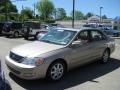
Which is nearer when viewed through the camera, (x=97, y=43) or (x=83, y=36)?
(x=83, y=36)

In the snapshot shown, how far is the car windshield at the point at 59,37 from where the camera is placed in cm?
739

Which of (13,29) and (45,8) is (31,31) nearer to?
(13,29)

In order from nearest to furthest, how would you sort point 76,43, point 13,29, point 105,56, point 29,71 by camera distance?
point 29,71
point 76,43
point 105,56
point 13,29

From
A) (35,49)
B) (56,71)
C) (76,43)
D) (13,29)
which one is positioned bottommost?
(56,71)

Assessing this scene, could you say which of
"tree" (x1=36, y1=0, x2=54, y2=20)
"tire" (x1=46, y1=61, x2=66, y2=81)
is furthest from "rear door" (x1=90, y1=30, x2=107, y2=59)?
"tree" (x1=36, y1=0, x2=54, y2=20)

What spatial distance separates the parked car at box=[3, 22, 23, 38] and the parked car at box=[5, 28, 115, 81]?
16804 mm

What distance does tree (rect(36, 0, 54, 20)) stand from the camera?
9000cm

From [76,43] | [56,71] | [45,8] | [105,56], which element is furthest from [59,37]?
[45,8]

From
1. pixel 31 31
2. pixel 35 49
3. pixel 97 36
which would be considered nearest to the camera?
pixel 35 49

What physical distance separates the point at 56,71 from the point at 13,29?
18.8 m

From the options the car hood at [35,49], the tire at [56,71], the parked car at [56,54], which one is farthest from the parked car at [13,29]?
the tire at [56,71]

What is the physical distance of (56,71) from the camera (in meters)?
6.68

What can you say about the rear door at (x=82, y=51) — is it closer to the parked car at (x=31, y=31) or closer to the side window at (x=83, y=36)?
the side window at (x=83, y=36)

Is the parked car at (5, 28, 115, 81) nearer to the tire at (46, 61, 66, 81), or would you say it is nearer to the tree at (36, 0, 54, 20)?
the tire at (46, 61, 66, 81)
